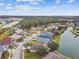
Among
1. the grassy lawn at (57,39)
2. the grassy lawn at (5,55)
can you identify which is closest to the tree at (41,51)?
the grassy lawn at (57,39)

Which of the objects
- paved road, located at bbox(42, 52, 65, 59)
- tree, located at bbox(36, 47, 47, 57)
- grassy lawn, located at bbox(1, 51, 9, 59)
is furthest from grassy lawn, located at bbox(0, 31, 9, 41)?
paved road, located at bbox(42, 52, 65, 59)

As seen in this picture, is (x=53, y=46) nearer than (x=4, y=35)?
Yes

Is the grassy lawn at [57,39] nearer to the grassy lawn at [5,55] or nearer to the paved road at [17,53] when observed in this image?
the paved road at [17,53]

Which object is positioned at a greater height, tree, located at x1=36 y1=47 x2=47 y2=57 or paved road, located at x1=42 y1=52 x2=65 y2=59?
tree, located at x1=36 y1=47 x2=47 y2=57

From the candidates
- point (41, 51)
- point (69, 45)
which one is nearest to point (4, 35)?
point (41, 51)

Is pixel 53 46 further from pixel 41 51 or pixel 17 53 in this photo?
pixel 17 53

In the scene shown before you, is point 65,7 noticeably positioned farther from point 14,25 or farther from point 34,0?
point 14,25

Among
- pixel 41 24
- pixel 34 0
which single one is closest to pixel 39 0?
pixel 34 0

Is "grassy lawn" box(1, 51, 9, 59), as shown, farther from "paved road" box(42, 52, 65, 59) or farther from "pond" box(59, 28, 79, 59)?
"pond" box(59, 28, 79, 59)
